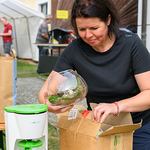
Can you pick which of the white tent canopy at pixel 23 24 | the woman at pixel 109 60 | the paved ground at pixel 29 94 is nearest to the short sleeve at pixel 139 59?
the woman at pixel 109 60

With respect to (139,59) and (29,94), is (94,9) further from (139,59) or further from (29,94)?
(29,94)

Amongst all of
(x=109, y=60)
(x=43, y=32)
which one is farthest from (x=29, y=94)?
(x=109, y=60)

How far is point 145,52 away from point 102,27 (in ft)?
1.02

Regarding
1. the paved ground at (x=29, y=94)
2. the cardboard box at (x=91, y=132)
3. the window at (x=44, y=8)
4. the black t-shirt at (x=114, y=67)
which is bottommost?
the paved ground at (x=29, y=94)

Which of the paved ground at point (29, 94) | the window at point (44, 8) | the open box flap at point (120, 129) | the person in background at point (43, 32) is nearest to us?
the open box flap at point (120, 129)

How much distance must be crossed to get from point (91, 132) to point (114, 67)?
1.69ft

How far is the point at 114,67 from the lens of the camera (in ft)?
5.01

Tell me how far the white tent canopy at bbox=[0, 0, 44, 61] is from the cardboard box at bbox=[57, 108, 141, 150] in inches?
402

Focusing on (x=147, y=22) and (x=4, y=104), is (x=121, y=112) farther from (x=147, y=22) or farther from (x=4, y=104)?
(x=147, y=22)

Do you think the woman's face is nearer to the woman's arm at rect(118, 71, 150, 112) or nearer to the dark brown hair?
the dark brown hair

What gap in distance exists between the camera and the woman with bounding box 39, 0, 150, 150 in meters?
1.42

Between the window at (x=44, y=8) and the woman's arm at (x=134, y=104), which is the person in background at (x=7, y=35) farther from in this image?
the woman's arm at (x=134, y=104)

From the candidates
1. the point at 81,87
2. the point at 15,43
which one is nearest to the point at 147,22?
the point at 81,87

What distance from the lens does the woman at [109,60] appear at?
1418 millimetres
